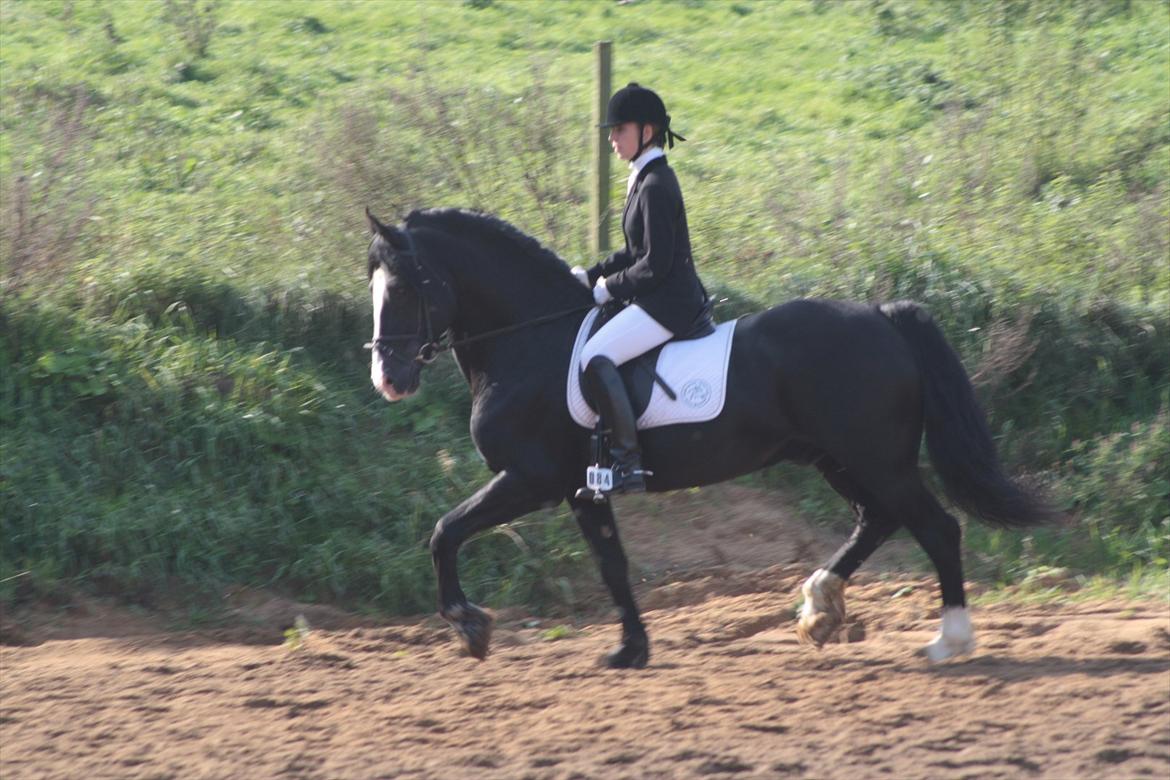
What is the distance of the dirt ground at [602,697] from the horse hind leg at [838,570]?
145mm

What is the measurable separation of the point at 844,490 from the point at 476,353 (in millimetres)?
1963

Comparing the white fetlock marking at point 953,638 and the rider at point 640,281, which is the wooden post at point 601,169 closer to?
the rider at point 640,281

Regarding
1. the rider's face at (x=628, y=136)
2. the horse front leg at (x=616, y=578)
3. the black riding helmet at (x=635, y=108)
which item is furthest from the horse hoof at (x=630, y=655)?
the black riding helmet at (x=635, y=108)

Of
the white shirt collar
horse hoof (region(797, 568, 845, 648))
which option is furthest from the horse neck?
horse hoof (region(797, 568, 845, 648))

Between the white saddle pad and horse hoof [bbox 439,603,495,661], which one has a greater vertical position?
the white saddle pad

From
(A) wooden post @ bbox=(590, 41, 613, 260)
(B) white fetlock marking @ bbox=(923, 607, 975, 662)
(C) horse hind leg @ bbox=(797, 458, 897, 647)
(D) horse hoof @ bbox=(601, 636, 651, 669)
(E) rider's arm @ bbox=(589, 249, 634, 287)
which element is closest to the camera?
(B) white fetlock marking @ bbox=(923, 607, 975, 662)

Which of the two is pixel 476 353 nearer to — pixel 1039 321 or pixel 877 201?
pixel 1039 321

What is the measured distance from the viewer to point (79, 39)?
47.8ft

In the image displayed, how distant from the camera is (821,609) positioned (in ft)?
21.0

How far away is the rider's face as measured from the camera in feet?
20.3

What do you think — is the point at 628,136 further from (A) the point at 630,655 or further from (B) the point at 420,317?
(A) the point at 630,655

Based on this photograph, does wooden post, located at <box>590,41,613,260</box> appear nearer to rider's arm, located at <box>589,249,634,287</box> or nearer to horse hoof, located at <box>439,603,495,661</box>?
rider's arm, located at <box>589,249,634,287</box>

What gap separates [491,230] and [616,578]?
5.88 feet

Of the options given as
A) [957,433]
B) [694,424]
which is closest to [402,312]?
[694,424]
